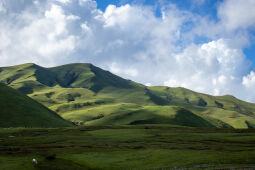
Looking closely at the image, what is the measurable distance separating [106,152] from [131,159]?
15.1 m

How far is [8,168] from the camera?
196 feet

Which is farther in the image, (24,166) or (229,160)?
(229,160)

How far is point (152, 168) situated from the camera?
6800cm

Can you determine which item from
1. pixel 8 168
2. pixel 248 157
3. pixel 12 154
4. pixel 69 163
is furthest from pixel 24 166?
pixel 248 157

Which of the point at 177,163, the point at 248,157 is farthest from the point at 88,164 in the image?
the point at 248,157

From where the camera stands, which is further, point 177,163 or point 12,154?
point 12,154

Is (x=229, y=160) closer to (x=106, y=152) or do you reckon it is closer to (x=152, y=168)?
(x=152, y=168)

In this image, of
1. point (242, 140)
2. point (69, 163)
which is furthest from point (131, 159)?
point (242, 140)

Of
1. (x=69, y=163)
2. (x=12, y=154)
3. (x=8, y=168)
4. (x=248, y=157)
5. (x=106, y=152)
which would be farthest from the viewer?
(x=106, y=152)

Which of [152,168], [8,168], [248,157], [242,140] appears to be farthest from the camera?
[242,140]

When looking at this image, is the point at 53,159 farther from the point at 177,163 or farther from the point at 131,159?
the point at 177,163

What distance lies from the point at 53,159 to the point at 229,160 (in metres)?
47.3

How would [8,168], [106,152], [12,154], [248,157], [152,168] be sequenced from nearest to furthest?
[8,168] < [152,168] < [248,157] < [12,154] < [106,152]

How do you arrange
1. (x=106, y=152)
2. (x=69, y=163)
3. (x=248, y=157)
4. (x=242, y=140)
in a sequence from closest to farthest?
1. (x=69, y=163)
2. (x=248, y=157)
3. (x=106, y=152)
4. (x=242, y=140)
